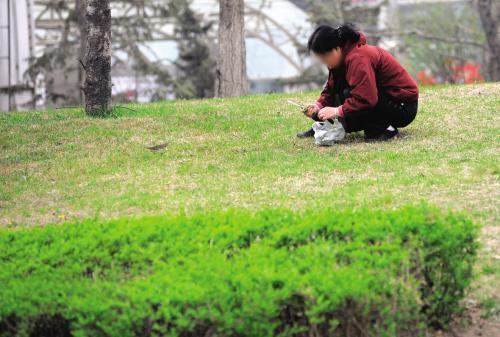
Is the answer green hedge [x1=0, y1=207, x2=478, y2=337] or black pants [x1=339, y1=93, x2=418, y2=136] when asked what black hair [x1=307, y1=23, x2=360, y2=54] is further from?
green hedge [x1=0, y1=207, x2=478, y2=337]

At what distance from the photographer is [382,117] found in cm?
900

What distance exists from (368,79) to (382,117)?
0.69m

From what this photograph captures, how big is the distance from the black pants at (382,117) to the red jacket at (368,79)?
7 cm

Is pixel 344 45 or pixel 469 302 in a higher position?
pixel 344 45

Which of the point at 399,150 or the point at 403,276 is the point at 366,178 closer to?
the point at 399,150

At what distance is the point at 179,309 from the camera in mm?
3924

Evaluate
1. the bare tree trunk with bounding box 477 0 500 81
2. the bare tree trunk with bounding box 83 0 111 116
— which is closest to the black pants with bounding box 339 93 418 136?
the bare tree trunk with bounding box 83 0 111 116

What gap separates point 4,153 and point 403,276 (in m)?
6.03

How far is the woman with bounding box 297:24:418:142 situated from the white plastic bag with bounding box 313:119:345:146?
3.7 inches

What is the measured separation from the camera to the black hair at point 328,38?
8.42 meters

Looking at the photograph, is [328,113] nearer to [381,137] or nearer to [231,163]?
[381,137]

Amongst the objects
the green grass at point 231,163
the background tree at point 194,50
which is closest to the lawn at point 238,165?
the green grass at point 231,163

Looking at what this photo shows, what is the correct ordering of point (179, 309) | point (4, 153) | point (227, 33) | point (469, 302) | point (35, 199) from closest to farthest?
point (179, 309)
point (469, 302)
point (35, 199)
point (4, 153)
point (227, 33)

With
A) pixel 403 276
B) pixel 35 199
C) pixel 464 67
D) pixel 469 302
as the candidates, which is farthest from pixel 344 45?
pixel 464 67
